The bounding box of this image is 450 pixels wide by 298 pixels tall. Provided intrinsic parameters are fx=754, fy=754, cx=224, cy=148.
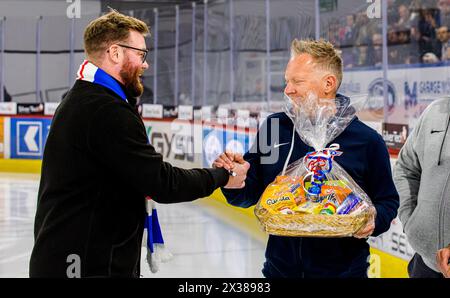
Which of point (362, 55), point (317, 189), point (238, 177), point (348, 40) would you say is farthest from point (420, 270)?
point (348, 40)

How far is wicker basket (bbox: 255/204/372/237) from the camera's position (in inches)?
81.0

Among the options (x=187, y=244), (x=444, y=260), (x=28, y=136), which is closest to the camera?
(x=444, y=260)

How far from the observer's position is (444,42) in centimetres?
639

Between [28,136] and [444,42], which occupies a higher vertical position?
[444,42]

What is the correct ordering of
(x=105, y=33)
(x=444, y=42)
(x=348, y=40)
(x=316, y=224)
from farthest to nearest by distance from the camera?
(x=348, y=40) → (x=444, y=42) → (x=105, y=33) → (x=316, y=224)

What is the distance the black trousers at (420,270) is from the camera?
2463mm

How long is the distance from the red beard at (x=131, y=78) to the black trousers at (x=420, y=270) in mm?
1107

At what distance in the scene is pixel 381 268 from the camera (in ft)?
16.9

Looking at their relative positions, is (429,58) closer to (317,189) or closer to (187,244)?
(187,244)

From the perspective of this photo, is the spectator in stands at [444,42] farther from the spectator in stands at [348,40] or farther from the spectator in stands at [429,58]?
the spectator in stands at [348,40]

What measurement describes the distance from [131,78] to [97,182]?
35cm

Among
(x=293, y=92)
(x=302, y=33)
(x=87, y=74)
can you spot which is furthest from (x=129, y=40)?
(x=302, y=33)
